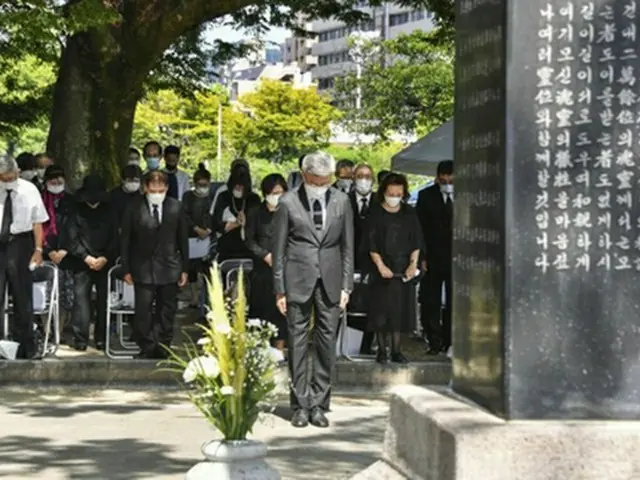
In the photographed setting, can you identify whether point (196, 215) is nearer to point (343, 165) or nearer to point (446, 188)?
point (343, 165)

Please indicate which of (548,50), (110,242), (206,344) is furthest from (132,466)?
(110,242)

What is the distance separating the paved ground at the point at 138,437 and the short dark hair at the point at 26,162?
12.2 ft

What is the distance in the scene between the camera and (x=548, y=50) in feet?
19.8

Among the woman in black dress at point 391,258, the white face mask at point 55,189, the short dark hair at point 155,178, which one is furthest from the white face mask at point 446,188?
the white face mask at point 55,189

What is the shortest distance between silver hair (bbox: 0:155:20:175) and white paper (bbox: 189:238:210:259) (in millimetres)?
4231

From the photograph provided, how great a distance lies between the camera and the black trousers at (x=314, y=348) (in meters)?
10.9

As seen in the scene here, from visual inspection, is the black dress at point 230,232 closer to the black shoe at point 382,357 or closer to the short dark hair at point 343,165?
the short dark hair at point 343,165

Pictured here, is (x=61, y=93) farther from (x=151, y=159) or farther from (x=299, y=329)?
(x=299, y=329)

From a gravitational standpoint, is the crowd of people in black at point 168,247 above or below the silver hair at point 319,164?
below

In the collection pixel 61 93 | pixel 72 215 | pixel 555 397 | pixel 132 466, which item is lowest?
pixel 132 466

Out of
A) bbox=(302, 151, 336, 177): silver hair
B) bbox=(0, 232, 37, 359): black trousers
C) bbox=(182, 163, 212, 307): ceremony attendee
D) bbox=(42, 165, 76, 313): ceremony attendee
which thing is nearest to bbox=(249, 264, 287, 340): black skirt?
bbox=(42, 165, 76, 313): ceremony attendee

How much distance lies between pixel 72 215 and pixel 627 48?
30.4 ft

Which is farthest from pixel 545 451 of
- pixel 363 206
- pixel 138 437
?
pixel 363 206

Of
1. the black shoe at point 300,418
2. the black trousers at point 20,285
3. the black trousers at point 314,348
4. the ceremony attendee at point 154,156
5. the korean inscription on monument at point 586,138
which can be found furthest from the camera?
the ceremony attendee at point 154,156
